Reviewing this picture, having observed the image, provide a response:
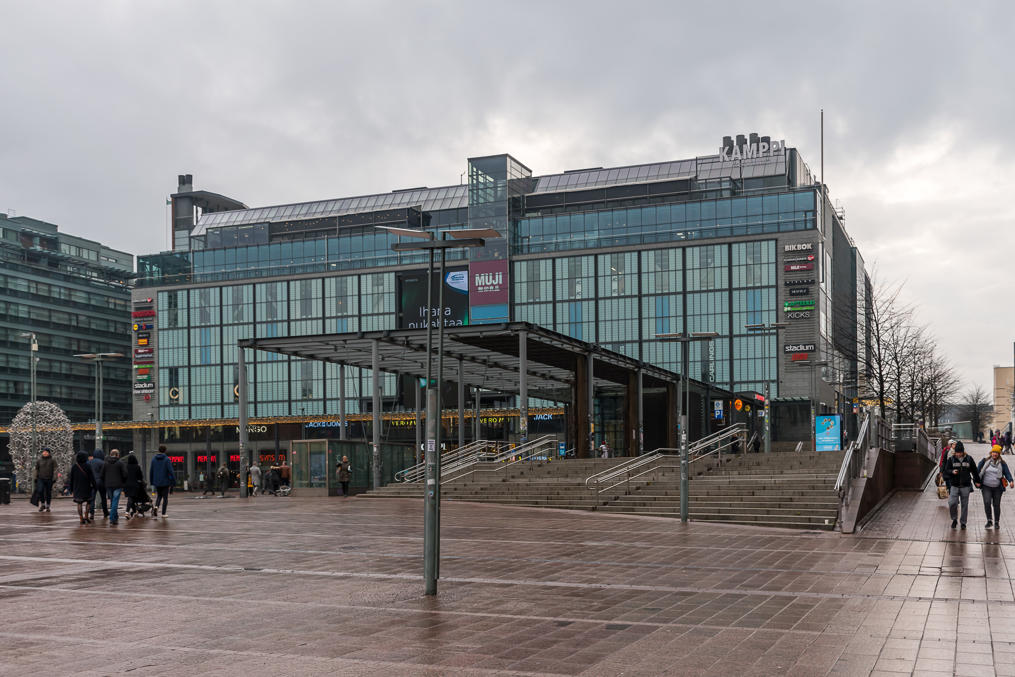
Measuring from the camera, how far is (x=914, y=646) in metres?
8.47

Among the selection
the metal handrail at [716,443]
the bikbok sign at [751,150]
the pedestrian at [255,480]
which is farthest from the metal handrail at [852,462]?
the bikbok sign at [751,150]

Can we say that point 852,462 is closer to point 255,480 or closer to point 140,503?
point 140,503

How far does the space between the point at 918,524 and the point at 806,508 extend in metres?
2.19

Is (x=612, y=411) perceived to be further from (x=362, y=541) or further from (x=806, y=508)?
(x=362, y=541)

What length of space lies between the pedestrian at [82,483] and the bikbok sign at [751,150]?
84.3m

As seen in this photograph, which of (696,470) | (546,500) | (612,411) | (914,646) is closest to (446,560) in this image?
(914,646)

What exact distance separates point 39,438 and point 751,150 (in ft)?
230

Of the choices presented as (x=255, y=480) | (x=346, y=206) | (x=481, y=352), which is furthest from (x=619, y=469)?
(x=346, y=206)

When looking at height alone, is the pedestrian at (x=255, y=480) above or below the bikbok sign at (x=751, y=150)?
below

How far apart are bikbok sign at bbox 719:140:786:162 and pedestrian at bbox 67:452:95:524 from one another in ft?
277

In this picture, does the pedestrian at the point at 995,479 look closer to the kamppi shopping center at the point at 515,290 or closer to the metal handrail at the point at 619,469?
the metal handrail at the point at 619,469

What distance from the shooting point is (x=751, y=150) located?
103m

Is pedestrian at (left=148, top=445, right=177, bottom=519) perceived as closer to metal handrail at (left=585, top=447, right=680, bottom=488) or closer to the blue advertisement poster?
metal handrail at (left=585, top=447, right=680, bottom=488)

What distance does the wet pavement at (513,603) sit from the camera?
26.4 ft
